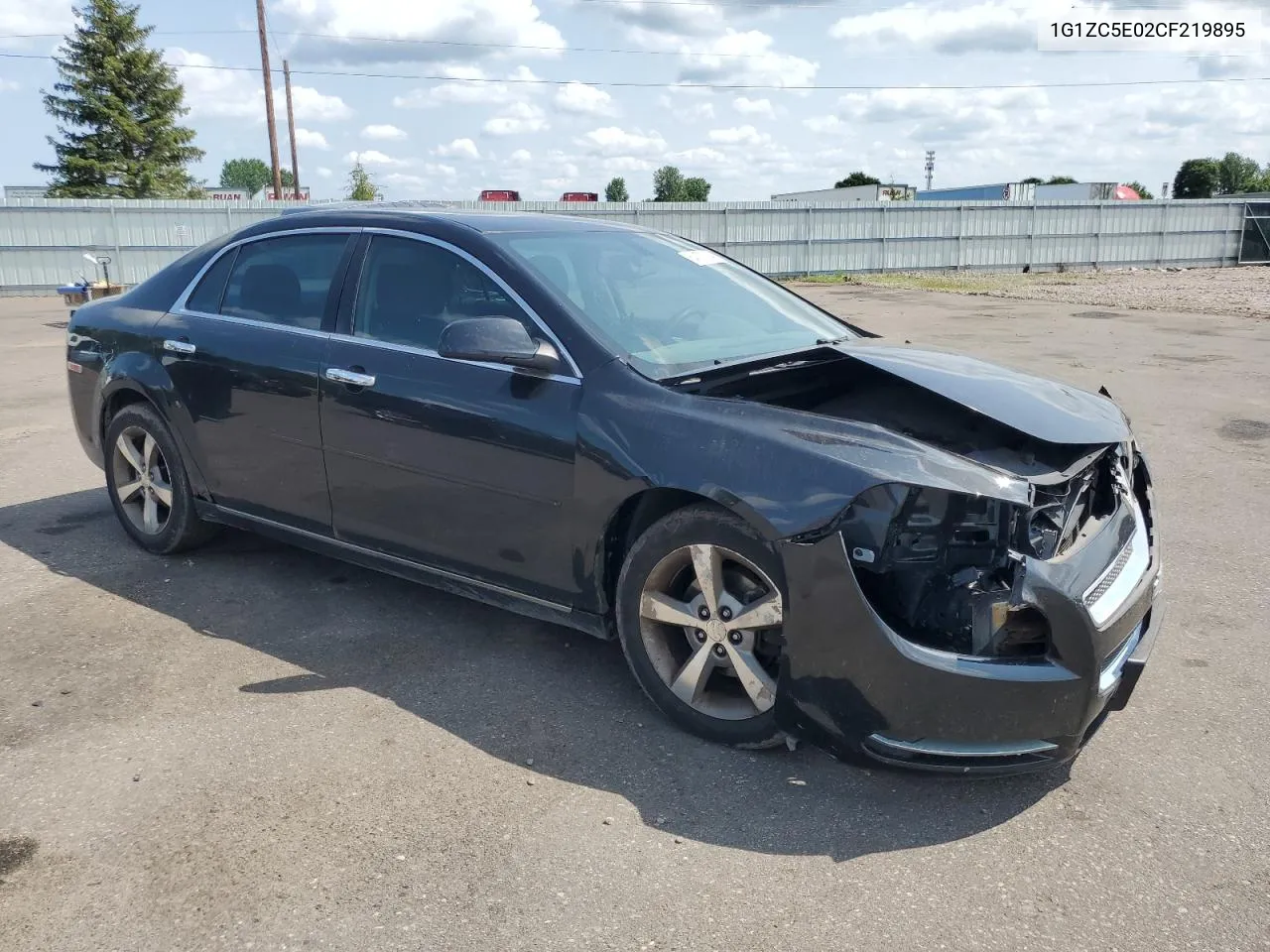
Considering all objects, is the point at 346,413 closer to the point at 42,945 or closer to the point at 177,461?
the point at 177,461

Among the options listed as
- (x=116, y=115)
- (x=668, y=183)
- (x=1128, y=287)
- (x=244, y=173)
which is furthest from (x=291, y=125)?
(x=244, y=173)

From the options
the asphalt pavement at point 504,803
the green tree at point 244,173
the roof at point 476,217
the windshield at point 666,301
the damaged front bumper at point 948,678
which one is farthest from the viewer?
the green tree at point 244,173

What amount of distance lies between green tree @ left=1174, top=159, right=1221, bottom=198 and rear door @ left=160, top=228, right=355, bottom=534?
83.2 meters

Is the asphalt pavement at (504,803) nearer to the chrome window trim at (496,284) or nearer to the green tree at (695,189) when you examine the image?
the chrome window trim at (496,284)

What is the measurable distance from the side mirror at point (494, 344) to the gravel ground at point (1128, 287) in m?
18.4

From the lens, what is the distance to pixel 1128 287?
2636 cm

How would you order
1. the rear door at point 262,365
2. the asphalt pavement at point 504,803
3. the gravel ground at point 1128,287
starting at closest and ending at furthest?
the asphalt pavement at point 504,803
the rear door at point 262,365
the gravel ground at point 1128,287

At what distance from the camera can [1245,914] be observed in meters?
2.59

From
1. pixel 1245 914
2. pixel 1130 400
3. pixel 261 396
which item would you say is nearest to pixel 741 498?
pixel 1245 914

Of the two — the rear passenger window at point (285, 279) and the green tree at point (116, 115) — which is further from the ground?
the green tree at point (116, 115)

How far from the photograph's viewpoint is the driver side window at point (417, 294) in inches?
158

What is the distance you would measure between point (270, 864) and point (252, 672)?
1320 millimetres

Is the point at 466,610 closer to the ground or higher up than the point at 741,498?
closer to the ground

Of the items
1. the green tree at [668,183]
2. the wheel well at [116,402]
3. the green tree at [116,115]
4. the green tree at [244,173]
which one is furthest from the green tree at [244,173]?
the wheel well at [116,402]
